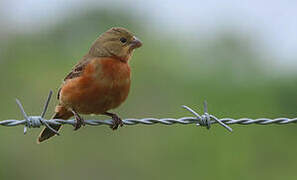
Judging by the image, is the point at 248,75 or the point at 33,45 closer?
the point at 248,75

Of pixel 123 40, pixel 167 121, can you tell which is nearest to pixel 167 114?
pixel 123 40

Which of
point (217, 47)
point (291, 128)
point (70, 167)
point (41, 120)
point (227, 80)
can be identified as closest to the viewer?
point (41, 120)

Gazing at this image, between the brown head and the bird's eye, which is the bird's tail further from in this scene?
the bird's eye

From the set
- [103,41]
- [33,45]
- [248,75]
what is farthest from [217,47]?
[103,41]

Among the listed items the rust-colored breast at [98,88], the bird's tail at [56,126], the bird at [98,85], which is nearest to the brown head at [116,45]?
the bird at [98,85]

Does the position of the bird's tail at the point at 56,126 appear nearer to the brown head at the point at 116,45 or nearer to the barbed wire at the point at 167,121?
the brown head at the point at 116,45

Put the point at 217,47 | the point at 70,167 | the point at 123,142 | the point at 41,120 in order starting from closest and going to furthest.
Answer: the point at 41,120
the point at 70,167
the point at 123,142
the point at 217,47

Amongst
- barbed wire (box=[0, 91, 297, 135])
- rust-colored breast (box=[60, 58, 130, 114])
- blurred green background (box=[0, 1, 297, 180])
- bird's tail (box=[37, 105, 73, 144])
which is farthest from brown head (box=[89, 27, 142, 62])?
blurred green background (box=[0, 1, 297, 180])

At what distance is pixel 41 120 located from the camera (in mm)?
5312

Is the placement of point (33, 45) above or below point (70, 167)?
above

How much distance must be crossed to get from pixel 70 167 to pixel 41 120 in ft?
15.7

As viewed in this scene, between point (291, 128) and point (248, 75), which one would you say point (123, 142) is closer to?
point (291, 128)

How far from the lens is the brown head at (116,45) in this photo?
6.71 meters

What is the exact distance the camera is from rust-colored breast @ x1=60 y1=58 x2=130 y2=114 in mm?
6238
